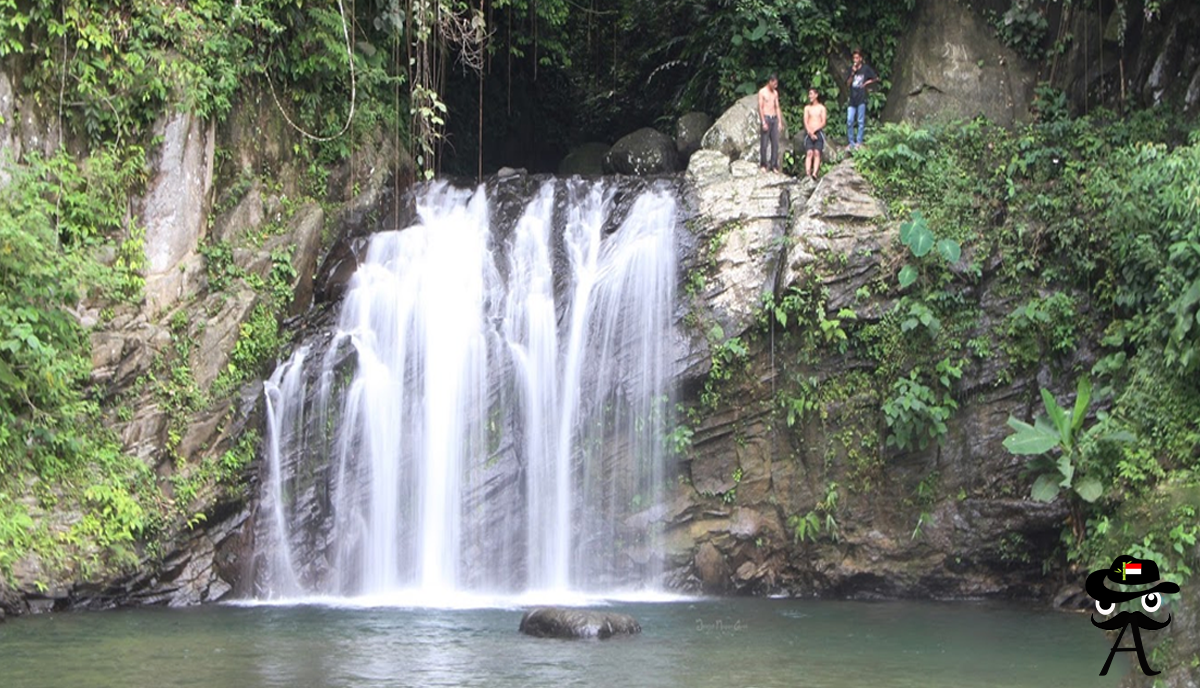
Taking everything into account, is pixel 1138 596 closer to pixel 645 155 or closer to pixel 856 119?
pixel 856 119

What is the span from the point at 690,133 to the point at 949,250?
5.21 m

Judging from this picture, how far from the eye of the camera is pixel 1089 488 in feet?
40.0

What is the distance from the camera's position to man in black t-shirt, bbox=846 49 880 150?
16.7 m

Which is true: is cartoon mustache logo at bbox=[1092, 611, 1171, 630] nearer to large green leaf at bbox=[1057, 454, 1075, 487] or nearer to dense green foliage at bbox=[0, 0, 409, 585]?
large green leaf at bbox=[1057, 454, 1075, 487]

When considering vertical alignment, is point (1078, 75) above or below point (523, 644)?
above

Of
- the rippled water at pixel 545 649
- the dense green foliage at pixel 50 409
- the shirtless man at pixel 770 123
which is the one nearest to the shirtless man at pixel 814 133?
the shirtless man at pixel 770 123

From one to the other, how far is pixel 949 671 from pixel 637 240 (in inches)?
273

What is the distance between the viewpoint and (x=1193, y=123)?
1465 cm

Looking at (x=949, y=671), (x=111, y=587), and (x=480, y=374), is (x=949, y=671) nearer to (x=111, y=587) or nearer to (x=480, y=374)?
(x=480, y=374)

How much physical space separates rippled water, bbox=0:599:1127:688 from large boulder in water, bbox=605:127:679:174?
726 centimetres

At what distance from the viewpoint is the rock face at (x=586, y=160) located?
20.1m

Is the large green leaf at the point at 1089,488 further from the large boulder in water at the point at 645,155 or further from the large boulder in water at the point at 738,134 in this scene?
the large boulder in water at the point at 645,155

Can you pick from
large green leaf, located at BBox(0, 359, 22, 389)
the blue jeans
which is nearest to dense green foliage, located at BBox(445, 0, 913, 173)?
the blue jeans

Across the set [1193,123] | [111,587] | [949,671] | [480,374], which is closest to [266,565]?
[111,587]
